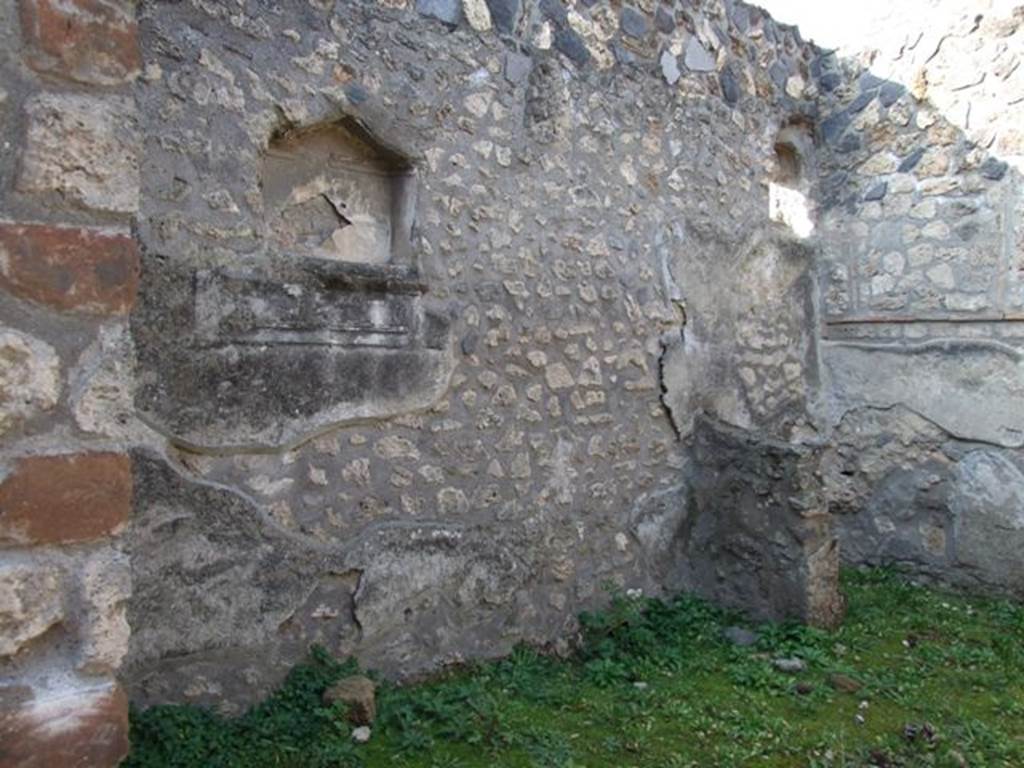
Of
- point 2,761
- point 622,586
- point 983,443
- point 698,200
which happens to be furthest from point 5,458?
point 983,443

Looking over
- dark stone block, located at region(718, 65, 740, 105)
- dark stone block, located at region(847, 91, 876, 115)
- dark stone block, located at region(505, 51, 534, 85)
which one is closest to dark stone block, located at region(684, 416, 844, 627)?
dark stone block, located at region(718, 65, 740, 105)

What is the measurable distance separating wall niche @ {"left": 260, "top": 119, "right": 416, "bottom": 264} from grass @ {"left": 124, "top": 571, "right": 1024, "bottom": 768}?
1.55 metres

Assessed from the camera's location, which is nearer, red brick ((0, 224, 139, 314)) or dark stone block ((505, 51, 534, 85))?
red brick ((0, 224, 139, 314))

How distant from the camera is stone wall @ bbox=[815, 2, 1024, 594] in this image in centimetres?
489

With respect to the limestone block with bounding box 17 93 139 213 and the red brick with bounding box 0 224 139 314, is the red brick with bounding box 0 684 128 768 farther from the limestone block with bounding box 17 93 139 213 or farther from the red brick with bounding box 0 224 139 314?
the limestone block with bounding box 17 93 139 213

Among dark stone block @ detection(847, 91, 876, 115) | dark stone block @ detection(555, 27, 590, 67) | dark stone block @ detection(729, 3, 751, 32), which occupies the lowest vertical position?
dark stone block @ detection(555, 27, 590, 67)

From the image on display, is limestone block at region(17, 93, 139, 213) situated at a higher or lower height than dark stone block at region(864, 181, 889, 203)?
lower

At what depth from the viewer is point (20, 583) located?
1319mm

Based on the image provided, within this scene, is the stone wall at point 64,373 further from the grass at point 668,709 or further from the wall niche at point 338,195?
the wall niche at point 338,195

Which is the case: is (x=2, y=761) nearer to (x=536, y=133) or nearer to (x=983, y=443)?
(x=536, y=133)

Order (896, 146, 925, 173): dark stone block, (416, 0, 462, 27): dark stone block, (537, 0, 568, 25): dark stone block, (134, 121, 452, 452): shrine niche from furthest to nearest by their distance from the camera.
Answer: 1. (896, 146, 925, 173): dark stone block
2. (537, 0, 568, 25): dark stone block
3. (416, 0, 462, 27): dark stone block
4. (134, 121, 452, 452): shrine niche

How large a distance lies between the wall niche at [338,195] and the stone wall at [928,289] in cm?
335

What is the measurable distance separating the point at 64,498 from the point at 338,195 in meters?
2.21

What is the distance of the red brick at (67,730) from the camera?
4.27 feet
